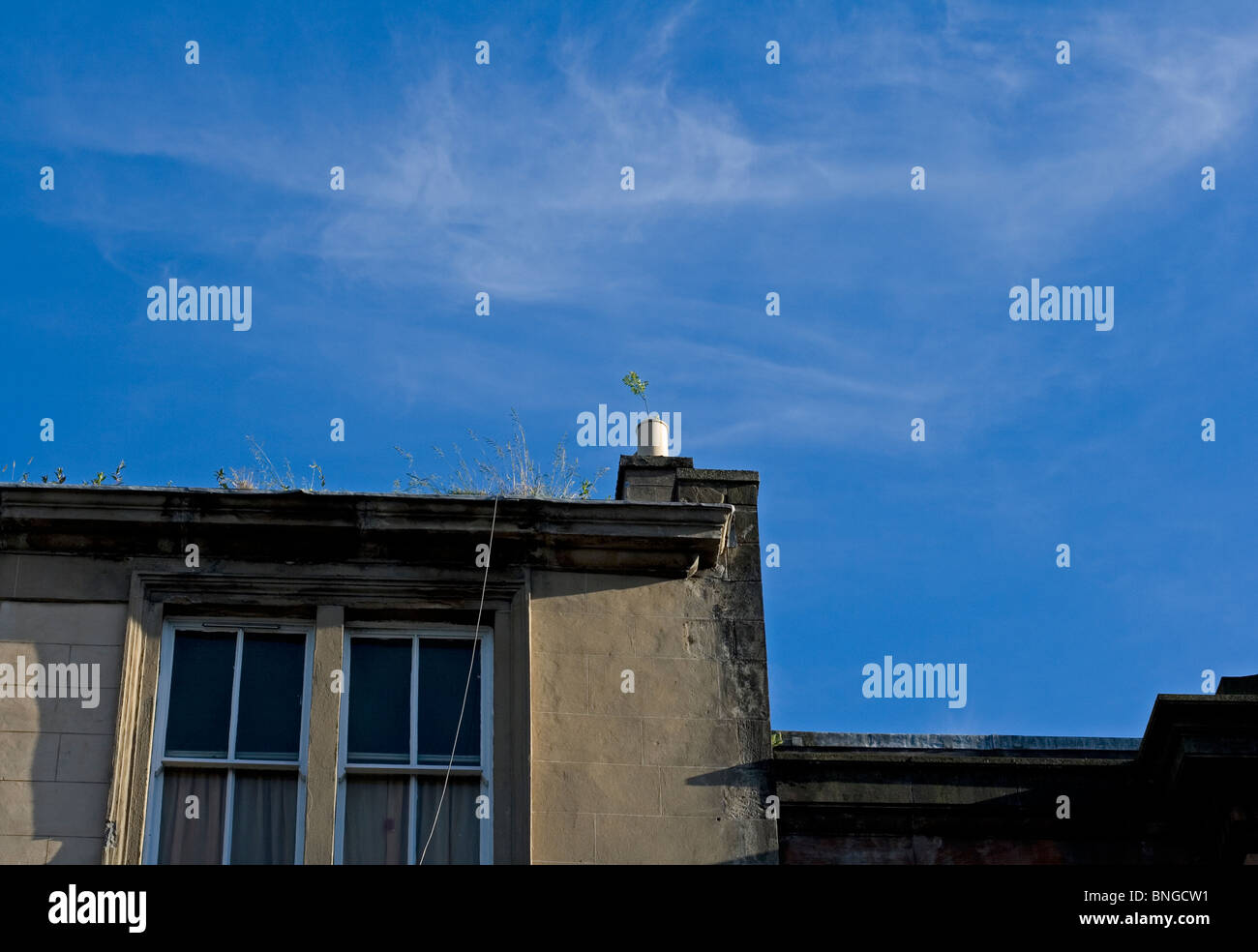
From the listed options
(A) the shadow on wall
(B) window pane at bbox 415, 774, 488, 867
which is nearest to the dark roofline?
(A) the shadow on wall

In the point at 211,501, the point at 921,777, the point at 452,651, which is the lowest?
the point at 921,777

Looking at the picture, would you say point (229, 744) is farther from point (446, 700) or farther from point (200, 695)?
point (446, 700)

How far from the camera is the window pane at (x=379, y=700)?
456 inches

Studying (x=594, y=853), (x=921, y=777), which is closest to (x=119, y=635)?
(x=594, y=853)

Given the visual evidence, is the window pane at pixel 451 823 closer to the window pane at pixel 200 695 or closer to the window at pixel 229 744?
the window at pixel 229 744

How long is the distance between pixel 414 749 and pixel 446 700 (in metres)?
0.37

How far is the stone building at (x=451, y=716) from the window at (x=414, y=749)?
2cm

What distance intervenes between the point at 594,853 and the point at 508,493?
2412mm

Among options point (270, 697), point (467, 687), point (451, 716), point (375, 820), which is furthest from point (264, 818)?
point (467, 687)

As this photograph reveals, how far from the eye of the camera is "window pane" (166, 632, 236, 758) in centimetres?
1150

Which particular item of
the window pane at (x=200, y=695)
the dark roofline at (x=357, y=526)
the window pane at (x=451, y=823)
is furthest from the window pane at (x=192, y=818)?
the dark roofline at (x=357, y=526)
